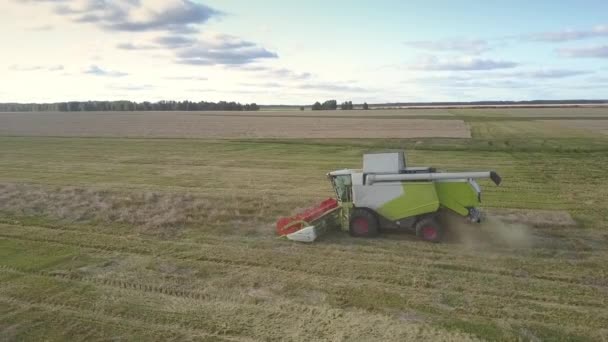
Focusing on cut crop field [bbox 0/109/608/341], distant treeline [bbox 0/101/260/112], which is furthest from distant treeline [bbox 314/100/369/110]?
cut crop field [bbox 0/109/608/341]

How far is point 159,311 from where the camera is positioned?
25.6 feet

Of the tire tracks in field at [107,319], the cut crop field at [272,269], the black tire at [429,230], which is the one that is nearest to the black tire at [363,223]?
the cut crop field at [272,269]

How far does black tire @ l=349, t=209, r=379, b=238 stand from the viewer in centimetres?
1138

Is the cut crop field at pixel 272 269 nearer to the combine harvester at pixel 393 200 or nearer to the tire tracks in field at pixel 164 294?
the tire tracks in field at pixel 164 294

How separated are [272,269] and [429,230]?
364cm

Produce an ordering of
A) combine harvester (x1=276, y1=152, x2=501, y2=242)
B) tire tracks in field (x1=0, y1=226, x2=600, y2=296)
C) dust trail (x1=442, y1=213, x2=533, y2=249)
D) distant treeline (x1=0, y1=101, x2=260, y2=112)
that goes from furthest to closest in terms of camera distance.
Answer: distant treeline (x1=0, y1=101, x2=260, y2=112) → dust trail (x1=442, y1=213, x2=533, y2=249) → combine harvester (x1=276, y1=152, x2=501, y2=242) → tire tracks in field (x1=0, y1=226, x2=600, y2=296)

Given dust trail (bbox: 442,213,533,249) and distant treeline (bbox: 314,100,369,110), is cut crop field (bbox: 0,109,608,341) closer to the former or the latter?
dust trail (bbox: 442,213,533,249)

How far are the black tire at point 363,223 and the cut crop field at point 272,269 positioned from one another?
0.23 meters

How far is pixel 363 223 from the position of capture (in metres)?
11.5

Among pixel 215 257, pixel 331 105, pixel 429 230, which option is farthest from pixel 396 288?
pixel 331 105

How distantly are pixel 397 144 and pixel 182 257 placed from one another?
24077mm

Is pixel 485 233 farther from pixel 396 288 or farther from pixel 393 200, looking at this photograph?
pixel 396 288

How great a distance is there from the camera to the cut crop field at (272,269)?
7.26 m

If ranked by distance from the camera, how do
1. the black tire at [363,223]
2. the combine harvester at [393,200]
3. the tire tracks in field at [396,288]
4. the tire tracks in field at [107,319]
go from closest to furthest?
the tire tracks in field at [107,319] → the tire tracks in field at [396,288] → the combine harvester at [393,200] → the black tire at [363,223]
